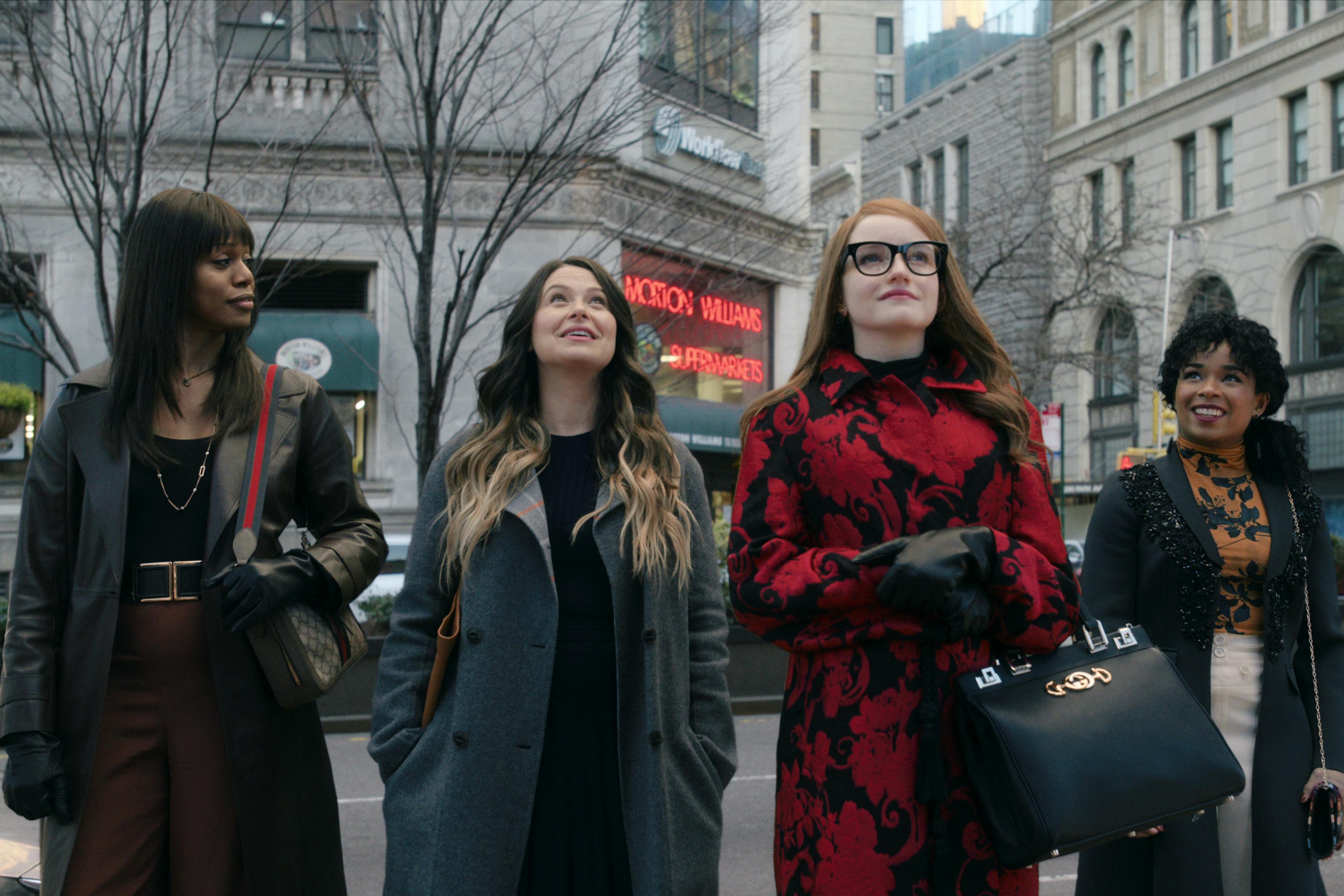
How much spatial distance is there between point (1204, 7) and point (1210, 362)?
36.7 m

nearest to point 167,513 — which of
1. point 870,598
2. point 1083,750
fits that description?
point 870,598

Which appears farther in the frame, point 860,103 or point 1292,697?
point 860,103

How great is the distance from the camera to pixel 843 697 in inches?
104

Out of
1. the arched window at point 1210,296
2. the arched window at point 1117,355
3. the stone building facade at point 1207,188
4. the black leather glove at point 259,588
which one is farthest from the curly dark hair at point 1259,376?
the arched window at point 1210,296

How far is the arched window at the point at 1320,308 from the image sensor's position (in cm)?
3103

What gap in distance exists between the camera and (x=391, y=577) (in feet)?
40.7

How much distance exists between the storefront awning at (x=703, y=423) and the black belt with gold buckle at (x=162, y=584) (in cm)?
1519

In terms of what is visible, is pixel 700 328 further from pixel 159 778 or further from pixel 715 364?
pixel 159 778

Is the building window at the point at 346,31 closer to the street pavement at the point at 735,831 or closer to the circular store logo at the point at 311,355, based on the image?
the circular store logo at the point at 311,355

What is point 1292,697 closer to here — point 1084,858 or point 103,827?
point 1084,858

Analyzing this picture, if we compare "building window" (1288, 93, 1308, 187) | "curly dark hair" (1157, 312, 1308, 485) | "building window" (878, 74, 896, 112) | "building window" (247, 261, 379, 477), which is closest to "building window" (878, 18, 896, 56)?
"building window" (878, 74, 896, 112)

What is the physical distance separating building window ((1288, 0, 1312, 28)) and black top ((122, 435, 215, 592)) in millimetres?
35180

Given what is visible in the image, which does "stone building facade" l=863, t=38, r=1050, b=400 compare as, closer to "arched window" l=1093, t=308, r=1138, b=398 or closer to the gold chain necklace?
"arched window" l=1093, t=308, r=1138, b=398

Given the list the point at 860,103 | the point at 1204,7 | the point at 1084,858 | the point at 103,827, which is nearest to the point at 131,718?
the point at 103,827
